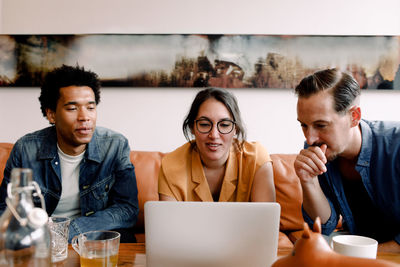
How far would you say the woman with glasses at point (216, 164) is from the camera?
1.62 meters

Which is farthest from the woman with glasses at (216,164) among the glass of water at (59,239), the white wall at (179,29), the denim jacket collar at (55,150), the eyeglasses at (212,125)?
the white wall at (179,29)

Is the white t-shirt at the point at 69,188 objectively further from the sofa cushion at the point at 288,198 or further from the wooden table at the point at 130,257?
the sofa cushion at the point at 288,198

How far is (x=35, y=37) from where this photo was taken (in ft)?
9.12

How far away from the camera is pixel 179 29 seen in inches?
109

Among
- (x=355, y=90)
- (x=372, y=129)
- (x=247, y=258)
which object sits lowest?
(x=247, y=258)

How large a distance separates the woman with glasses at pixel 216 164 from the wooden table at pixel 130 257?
0.48m

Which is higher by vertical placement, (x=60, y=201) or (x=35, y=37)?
(x=35, y=37)

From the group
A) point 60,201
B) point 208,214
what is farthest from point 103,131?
point 208,214

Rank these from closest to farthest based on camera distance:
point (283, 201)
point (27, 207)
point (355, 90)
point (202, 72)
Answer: point (27, 207), point (355, 90), point (283, 201), point (202, 72)

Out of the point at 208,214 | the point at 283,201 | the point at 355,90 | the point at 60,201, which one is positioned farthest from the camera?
the point at 283,201

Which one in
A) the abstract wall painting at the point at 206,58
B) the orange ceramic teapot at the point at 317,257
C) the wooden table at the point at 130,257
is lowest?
the wooden table at the point at 130,257

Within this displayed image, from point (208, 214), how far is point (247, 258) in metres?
0.15

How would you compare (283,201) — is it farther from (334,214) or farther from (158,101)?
(158,101)

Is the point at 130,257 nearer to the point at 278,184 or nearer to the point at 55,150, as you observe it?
the point at 55,150
